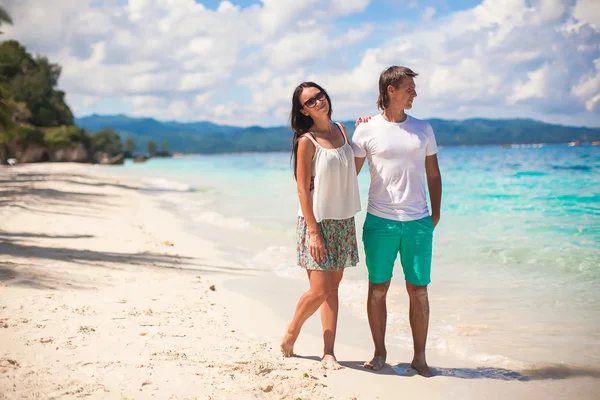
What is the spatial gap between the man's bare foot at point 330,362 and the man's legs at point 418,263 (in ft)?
1.99

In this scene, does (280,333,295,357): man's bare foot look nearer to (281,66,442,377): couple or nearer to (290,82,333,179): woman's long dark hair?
(281,66,442,377): couple

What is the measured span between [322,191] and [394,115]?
768 millimetres

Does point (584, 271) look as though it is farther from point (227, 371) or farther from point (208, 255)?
point (227, 371)

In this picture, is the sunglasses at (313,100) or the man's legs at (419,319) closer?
the sunglasses at (313,100)

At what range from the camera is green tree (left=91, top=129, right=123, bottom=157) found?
103 m

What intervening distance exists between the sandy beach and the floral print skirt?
0.76 meters

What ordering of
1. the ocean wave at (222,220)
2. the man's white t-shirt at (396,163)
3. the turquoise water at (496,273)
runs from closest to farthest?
the man's white t-shirt at (396,163), the turquoise water at (496,273), the ocean wave at (222,220)

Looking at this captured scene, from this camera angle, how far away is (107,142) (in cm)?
10781

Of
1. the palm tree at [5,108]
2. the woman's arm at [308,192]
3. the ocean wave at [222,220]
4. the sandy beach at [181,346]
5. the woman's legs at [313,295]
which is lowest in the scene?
the sandy beach at [181,346]

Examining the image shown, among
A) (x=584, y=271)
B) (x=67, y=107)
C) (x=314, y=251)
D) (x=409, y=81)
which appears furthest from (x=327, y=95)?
(x=67, y=107)

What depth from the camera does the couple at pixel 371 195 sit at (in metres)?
3.51

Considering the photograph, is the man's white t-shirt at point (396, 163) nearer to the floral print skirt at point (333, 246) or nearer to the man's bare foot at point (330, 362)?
the floral print skirt at point (333, 246)

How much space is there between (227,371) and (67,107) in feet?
274

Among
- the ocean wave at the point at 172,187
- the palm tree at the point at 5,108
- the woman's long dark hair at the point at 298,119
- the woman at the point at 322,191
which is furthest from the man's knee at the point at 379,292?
the ocean wave at the point at 172,187
